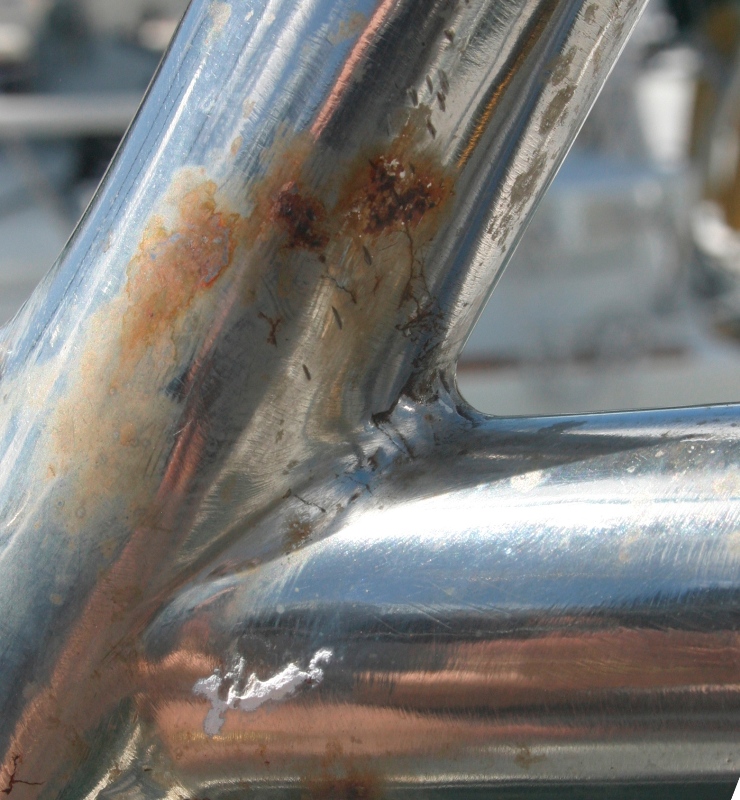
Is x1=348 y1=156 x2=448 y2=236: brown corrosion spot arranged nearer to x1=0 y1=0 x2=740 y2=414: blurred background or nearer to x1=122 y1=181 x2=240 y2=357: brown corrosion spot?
x1=122 y1=181 x2=240 y2=357: brown corrosion spot

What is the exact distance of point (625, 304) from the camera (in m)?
3.47

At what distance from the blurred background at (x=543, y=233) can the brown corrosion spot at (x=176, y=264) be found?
286 cm

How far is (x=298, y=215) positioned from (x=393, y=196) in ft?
0.11

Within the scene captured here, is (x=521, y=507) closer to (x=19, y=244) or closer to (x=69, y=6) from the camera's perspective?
(x=19, y=244)

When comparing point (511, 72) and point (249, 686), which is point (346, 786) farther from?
point (511, 72)

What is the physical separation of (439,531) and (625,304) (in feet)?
10.7

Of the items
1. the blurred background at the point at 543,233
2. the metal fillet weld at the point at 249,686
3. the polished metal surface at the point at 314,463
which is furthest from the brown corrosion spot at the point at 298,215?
the blurred background at the point at 543,233

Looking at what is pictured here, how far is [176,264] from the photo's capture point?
35 centimetres

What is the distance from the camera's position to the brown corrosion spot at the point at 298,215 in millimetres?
347

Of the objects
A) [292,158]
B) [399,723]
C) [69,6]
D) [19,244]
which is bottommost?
[19,244]

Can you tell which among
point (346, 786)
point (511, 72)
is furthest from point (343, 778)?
point (511, 72)

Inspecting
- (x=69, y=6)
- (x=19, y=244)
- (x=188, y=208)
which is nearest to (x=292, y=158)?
(x=188, y=208)

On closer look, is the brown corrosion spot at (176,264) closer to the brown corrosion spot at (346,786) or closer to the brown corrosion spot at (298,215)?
the brown corrosion spot at (298,215)

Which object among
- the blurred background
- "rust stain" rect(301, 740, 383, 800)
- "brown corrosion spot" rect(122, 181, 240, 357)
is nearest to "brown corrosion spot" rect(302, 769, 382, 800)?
"rust stain" rect(301, 740, 383, 800)
